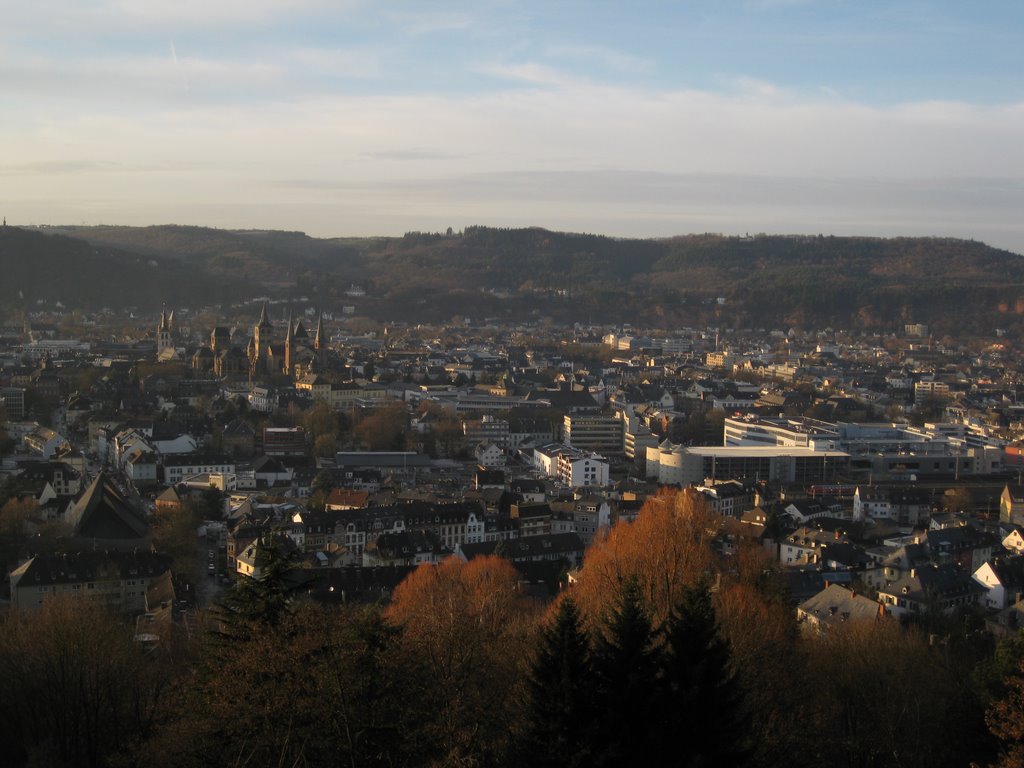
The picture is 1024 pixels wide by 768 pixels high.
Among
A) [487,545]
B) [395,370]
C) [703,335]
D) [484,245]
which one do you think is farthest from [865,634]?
[484,245]

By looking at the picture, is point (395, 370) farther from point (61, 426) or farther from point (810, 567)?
point (810, 567)

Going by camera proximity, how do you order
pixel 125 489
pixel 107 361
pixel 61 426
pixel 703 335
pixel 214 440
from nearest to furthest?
pixel 125 489
pixel 214 440
pixel 61 426
pixel 107 361
pixel 703 335

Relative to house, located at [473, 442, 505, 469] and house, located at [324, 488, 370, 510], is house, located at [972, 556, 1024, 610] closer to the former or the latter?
house, located at [324, 488, 370, 510]

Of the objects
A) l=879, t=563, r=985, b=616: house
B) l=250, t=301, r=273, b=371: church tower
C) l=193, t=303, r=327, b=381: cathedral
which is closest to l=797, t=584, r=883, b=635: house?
l=879, t=563, r=985, b=616: house

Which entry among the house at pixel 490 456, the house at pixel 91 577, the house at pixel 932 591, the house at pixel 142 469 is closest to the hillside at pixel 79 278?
the house at pixel 490 456

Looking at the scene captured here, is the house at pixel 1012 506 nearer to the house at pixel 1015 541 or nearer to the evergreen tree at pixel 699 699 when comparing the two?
the house at pixel 1015 541

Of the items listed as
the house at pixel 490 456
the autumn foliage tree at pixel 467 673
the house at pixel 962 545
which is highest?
the autumn foliage tree at pixel 467 673
